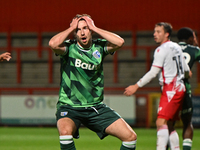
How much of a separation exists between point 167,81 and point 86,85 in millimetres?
1190

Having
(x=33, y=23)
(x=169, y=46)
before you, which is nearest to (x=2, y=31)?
(x=33, y=23)

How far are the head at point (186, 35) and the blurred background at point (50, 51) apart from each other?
6788mm

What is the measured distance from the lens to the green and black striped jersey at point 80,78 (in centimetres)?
444

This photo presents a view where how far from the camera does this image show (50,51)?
1773 cm

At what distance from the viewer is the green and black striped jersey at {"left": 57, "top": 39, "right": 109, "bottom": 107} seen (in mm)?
4441

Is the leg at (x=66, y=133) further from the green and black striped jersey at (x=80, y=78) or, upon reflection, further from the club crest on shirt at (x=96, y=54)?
the club crest on shirt at (x=96, y=54)

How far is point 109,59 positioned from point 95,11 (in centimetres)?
346

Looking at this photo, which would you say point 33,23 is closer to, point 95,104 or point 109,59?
point 109,59

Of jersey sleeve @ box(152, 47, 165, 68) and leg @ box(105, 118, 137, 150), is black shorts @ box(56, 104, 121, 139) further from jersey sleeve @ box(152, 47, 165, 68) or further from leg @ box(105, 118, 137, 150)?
jersey sleeve @ box(152, 47, 165, 68)

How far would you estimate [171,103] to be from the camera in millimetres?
5008

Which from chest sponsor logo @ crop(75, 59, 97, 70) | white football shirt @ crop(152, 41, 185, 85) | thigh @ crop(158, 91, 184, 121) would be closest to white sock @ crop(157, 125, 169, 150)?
thigh @ crop(158, 91, 184, 121)

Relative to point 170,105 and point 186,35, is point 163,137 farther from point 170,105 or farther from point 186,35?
point 186,35

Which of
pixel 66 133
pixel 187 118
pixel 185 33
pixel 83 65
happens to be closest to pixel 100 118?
pixel 66 133

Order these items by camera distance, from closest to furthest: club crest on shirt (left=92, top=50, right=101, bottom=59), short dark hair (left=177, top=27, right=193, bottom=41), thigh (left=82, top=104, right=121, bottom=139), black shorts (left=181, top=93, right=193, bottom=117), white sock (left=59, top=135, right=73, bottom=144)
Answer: white sock (left=59, top=135, right=73, bottom=144) → thigh (left=82, top=104, right=121, bottom=139) → club crest on shirt (left=92, top=50, right=101, bottom=59) → black shorts (left=181, top=93, right=193, bottom=117) → short dark hair (left=177, top=27, right=193, bottom=41)
